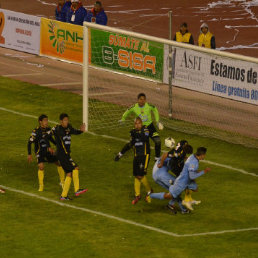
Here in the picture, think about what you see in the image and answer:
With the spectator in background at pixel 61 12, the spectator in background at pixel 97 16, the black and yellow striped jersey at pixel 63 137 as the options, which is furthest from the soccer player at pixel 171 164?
the spectator in background at pixel 61 12

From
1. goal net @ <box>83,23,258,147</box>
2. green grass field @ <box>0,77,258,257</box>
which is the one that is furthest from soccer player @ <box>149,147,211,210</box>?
goal net @ <box>83,23,258,147</box>

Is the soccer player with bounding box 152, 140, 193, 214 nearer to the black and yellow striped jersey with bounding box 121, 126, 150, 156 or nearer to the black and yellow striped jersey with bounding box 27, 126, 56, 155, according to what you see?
the black and yellow striped jersey with bounding box 121, 126, 150, 156

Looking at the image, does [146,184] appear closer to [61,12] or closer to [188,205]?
[188,205]

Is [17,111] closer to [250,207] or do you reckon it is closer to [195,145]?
[195,145]

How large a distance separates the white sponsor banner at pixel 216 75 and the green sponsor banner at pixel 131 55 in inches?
21.7

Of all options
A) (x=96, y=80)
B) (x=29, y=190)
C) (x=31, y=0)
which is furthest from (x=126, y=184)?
(x=31, y=0)

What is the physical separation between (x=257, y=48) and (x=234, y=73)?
14914 mm

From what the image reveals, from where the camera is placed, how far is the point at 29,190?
22188mm

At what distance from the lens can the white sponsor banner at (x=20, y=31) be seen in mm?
36906

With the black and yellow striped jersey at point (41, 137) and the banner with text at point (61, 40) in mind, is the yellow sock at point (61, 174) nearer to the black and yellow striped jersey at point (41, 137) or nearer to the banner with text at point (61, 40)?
the black and yellow striped jersey at point (41, 137)

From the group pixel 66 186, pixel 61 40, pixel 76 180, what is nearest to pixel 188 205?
pixel 76 180

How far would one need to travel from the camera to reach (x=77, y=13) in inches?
1417

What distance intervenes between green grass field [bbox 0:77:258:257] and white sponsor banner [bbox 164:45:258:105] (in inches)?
56.4

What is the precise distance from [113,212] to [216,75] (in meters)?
7.79
